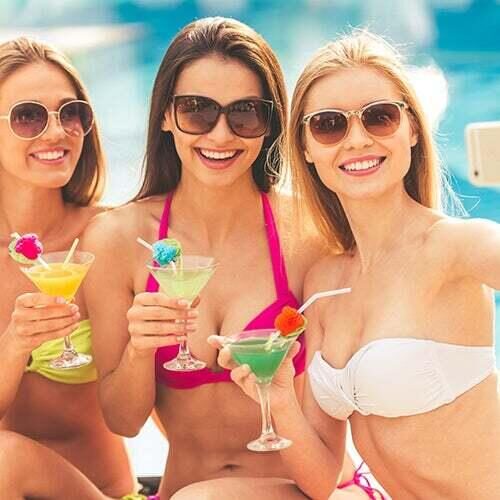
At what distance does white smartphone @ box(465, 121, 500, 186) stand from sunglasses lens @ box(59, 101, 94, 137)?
148 centimetres

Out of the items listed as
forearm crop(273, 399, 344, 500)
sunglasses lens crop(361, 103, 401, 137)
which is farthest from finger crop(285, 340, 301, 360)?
sunglasses lens crop(361, 103, 401, 137)

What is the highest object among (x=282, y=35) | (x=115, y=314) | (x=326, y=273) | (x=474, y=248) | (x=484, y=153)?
(x=282, y=35)

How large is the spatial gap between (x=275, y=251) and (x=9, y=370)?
945mm

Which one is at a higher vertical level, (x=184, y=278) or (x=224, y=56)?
(x=224, y=56)

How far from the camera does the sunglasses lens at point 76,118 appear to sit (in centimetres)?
340

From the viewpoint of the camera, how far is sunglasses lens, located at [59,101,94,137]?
3396 millimetres

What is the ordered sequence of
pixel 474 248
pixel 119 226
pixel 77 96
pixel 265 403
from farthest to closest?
1. pixel 77 96
2. pixel 119 226
3. pixel 265 403
4. pixel 474 248

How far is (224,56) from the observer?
3217 millimetres

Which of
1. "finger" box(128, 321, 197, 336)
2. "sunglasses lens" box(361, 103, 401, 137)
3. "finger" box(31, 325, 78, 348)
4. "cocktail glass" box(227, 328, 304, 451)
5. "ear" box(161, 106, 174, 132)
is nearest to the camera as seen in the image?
"cocktail glass" box(227, 328, 304, 451)

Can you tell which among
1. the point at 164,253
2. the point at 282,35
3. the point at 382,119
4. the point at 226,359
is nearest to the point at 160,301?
the point at 164,253

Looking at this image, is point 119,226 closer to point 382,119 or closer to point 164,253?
point 164,253

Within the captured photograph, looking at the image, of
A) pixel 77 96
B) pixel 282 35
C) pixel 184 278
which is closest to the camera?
pixel 184 278

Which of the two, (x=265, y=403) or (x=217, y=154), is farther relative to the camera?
(x=217, y=154)

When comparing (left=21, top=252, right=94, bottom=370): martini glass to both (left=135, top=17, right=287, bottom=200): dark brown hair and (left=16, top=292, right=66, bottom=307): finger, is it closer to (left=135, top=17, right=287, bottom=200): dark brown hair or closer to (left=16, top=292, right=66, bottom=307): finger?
(left=16, top=292, right=66, bottom=307): finger
